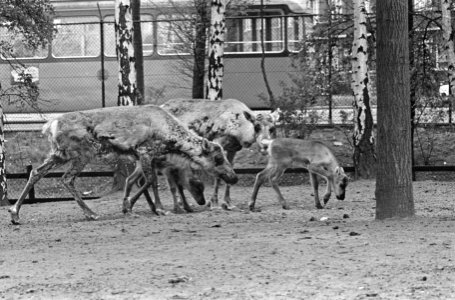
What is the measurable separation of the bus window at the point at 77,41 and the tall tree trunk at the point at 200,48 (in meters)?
2.88

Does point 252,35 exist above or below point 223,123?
above

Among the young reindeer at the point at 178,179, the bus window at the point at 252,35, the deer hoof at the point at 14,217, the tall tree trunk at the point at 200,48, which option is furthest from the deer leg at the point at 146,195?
the bus window at the point at 252,35

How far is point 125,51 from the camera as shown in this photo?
58.5ft

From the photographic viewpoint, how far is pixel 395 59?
11.9 metres

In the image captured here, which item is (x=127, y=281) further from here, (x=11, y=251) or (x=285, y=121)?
(x=285, y=121)

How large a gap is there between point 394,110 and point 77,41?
1534 cm

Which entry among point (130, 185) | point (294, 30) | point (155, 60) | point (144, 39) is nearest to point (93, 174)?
point (130, 185)

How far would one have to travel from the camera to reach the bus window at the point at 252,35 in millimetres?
25609

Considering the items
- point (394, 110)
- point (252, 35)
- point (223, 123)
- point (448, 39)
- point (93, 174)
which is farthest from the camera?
point (252, 35)

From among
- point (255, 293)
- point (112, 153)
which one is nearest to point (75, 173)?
point (112, 153)

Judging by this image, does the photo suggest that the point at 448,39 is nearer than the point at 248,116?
No

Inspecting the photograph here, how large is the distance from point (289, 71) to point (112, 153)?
11.5 metres

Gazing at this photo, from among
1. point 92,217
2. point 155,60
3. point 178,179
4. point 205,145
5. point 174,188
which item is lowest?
point 92,217

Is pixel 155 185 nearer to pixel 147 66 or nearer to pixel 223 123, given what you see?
pixel 223 123
